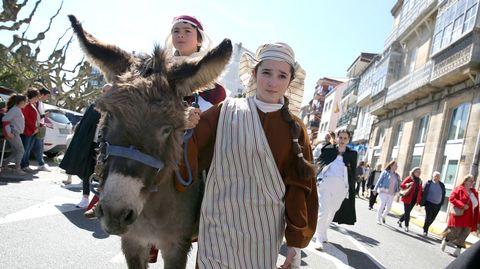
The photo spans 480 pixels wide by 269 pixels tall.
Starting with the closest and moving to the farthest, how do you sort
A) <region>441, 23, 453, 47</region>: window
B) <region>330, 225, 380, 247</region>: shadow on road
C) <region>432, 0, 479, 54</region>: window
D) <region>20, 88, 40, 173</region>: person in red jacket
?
<region>330, 225, 380, 247</region>: shadow on road → <region>20, 88, 40, 173</region>: person in red jacket → <region>432, 0, 479, 54</region>: window → <region>441, 23, 453, 47</region>: window

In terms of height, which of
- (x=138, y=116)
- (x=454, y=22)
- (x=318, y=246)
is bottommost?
(x=318, y=246)

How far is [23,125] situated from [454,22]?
20972 millimetres

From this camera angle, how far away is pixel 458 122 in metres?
20.2

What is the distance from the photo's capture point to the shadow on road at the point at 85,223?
5653 mm

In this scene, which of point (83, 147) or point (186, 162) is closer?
point (186, 162)

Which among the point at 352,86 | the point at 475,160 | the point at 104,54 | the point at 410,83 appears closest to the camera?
the point at 104,54

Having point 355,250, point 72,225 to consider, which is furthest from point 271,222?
point 355,250

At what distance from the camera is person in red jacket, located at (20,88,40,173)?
31.8ft

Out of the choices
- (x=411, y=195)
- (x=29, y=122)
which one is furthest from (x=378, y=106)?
(x=29, y=122)

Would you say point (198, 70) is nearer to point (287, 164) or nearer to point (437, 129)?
point (287, 164)

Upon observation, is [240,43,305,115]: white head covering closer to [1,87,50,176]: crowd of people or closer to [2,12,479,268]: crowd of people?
[2,12,479,268]: crowd of people

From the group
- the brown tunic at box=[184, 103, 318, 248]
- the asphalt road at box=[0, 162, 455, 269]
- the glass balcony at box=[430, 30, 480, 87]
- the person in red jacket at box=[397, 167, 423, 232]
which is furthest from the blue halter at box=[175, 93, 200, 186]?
the glass balcony at box=[430, 30, 480, 87]

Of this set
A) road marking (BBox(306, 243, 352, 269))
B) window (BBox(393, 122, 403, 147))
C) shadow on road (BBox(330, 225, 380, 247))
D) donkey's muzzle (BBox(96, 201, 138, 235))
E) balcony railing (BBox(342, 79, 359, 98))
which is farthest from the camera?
balcony railing (BBox(342, 79, 359, 98))

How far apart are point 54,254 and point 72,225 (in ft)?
5.16
